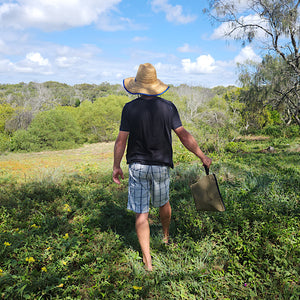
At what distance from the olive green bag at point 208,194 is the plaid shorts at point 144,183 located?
46 cm

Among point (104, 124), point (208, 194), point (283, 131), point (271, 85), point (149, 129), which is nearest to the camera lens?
point (149, 129)

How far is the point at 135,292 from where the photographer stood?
2.16 metres

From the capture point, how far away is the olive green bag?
2.63 meters

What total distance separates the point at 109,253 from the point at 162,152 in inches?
51.5

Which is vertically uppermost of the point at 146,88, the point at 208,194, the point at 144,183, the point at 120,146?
the point at 146,88

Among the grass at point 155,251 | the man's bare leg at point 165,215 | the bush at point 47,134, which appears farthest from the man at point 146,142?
the bush at point 47,134

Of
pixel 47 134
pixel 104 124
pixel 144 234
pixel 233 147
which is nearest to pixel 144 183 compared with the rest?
pixel 144 234

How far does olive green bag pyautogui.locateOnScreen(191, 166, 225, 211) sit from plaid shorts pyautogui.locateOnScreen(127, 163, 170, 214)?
0.46m

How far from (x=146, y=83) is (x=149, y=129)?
0.51 m

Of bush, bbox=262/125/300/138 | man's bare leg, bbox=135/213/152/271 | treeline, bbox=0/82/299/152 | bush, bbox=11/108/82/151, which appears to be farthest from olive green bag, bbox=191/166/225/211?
bush, bbox=11/108/82/151

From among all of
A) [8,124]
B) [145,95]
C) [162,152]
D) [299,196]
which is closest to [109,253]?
[162,152]

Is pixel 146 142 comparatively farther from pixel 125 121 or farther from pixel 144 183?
pixel 144 183

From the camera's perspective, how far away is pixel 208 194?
8.84 ft

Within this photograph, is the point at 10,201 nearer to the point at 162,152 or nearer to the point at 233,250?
the point at 162,152
